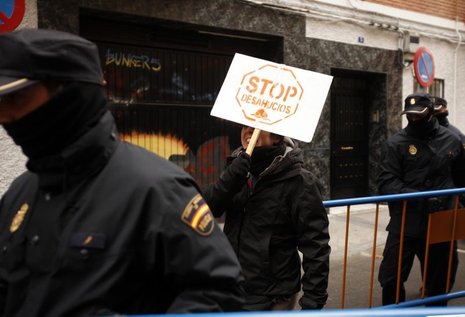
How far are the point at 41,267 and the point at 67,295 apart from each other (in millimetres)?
111

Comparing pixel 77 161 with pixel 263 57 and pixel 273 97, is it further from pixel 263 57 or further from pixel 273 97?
pixel 263 57

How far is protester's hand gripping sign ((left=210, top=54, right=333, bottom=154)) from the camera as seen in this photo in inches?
116

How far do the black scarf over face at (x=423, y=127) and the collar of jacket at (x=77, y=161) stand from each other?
3613 millimetres

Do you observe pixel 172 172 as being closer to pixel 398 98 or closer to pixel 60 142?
pixel 60 142

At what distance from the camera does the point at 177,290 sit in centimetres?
145

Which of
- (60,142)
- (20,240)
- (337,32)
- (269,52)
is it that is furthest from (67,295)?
(337,32)

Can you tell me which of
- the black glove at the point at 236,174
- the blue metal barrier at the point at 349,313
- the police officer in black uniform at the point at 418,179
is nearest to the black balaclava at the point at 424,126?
the police officer in black uniform at the point at 418,179

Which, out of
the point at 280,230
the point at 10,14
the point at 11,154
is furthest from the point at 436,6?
the point at 280,230

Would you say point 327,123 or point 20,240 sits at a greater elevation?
point 20,240

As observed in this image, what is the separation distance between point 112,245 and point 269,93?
1907mm

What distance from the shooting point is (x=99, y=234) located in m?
1.34

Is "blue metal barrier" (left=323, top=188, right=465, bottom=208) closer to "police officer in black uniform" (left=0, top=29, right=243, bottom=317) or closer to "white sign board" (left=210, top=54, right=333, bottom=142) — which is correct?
"white sign board" (left=210, top=54, right=333, bottom=142)

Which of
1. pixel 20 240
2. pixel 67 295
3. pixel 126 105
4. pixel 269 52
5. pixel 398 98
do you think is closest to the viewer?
pixel 67 295

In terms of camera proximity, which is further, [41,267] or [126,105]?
[126,105]
